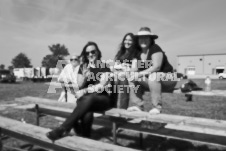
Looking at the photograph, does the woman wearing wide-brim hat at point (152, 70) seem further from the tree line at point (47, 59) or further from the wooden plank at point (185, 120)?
the tree line at point (47, 59)

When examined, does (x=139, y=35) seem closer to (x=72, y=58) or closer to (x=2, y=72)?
(x=72, y=58)

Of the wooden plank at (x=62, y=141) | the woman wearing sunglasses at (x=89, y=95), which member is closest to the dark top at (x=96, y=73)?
the woman wearing sunglasses at (x=89, y=95)

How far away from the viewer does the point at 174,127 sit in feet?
12.2

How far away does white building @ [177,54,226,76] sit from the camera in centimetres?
5925

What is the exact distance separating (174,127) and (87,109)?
5.32ft

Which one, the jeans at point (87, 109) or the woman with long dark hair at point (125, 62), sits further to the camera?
the woman with long dark hair at point (125, 62)

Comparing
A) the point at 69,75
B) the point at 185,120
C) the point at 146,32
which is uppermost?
the point at 146,32

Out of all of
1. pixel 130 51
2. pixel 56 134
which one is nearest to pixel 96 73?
pixel 130 51

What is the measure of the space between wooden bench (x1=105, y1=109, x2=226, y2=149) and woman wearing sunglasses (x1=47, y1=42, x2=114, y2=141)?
9.8 inches

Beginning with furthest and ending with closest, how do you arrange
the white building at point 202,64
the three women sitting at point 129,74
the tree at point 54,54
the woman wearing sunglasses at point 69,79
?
the tree at point 54,54, the white building at point 202,64, the woman wearing sunglasses at point 69,79, the three women sitting at point 129,74

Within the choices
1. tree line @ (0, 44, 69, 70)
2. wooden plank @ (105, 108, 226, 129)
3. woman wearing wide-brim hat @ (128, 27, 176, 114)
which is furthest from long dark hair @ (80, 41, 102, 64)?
tree line @ (0, 44, 69, 70)

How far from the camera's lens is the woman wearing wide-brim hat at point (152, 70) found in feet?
11.0

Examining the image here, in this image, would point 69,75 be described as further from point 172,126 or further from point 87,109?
point 172,126

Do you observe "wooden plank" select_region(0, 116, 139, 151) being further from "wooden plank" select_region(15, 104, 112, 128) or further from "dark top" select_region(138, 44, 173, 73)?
"dark top" select_region(138, 44, 173, 73)
